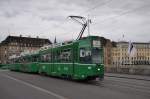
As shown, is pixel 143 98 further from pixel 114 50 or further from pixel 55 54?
pixel 114 50

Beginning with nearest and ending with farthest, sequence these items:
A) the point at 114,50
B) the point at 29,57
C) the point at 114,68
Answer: the point at 29,57 < the point at 114,68 < the point at 114,50

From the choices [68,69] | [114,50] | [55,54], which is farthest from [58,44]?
[114,50]

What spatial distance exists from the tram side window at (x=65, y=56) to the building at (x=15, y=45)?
14045cm

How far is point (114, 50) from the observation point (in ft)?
571

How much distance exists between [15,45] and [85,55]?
14815cm

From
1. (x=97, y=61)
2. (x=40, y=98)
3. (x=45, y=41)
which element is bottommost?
(x=40, y=98)

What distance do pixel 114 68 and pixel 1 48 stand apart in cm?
13509

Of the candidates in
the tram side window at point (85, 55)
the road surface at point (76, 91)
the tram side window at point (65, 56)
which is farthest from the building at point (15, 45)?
the road surface at point (76, 91)

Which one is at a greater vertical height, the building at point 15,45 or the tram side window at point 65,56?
the building at point 15,45

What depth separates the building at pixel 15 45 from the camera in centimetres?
16638

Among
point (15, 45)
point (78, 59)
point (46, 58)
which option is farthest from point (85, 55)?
point (15, 45)

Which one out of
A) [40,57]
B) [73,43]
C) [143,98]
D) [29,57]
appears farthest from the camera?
[29,57]

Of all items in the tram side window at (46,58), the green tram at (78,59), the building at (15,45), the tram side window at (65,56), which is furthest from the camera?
the building at (15,45)

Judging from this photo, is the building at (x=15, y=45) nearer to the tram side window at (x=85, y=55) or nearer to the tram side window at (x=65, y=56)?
the tram side window at (x=65, y=56)
